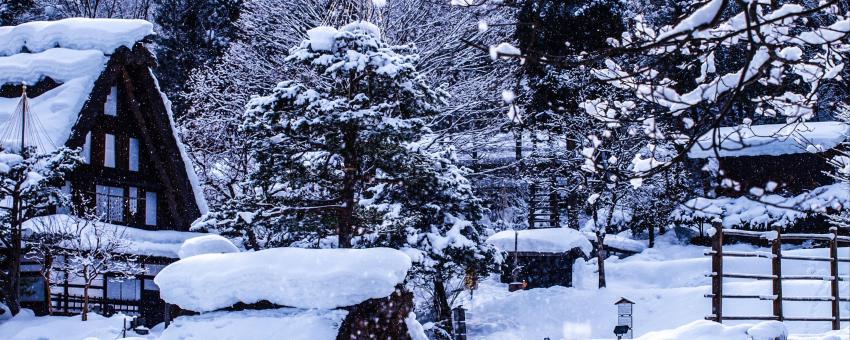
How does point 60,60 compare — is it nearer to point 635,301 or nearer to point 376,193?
point 376,193

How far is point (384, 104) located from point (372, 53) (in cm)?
81

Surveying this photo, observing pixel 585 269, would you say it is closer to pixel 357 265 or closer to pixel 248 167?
pixel 248 167

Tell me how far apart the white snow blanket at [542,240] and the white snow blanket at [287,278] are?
483 inches

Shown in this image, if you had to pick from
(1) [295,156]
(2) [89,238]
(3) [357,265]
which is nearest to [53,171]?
(2) [89,238]

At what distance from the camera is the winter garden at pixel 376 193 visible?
9930 mm

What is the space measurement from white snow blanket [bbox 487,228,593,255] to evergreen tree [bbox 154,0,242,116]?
15.2m

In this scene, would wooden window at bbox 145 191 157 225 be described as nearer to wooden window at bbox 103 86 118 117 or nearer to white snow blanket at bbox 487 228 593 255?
wooden window at bbox 103 86 118 117

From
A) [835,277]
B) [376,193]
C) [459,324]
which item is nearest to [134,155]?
[376,193]

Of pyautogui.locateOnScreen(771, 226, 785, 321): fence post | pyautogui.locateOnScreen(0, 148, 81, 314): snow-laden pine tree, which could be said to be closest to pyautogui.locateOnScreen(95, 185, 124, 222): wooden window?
pyautogui.locateOnScreen(0, 148, 81, 314): snow-laden pine tree

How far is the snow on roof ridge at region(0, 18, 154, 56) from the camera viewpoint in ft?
72.7

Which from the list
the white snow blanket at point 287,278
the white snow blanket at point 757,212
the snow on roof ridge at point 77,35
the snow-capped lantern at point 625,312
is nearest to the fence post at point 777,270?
the snow-capped lantern at point 625,312

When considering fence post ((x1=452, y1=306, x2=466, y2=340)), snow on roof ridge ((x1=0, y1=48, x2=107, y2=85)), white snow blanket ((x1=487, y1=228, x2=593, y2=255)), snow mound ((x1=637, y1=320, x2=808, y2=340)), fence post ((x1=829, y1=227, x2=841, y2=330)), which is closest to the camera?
snow mound ((x1=637, y1=320, x2=808, y2=340))

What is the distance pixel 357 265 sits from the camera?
9570 millimetres

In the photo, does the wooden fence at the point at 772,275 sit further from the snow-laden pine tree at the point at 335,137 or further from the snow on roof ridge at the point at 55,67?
the snow on roof ridge at the point at 55,67
